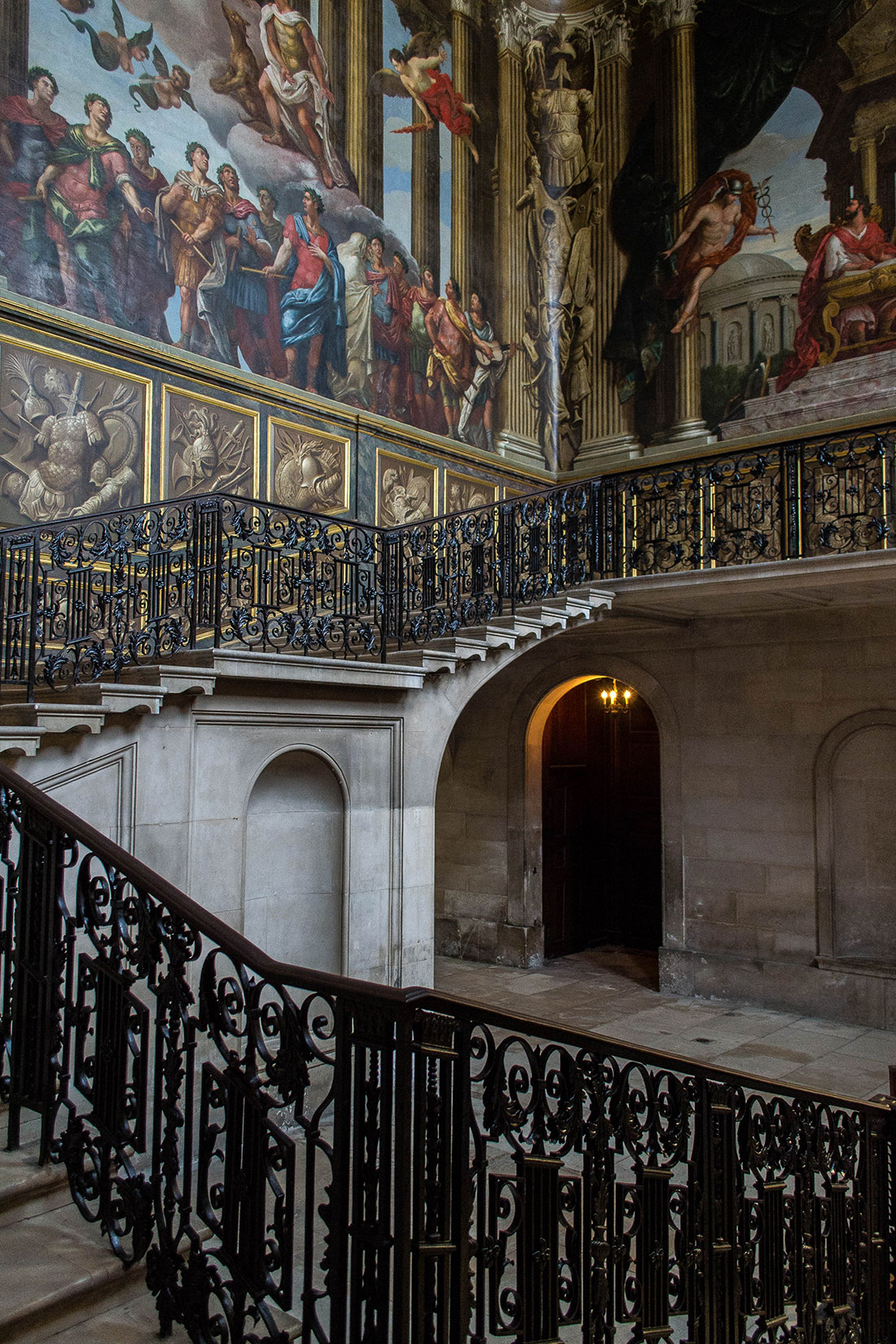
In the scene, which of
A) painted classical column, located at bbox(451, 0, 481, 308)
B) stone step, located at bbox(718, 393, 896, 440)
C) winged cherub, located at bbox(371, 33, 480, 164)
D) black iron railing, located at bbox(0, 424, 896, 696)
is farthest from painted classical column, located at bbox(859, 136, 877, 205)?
winged cherub, located at bbox(371, 33, 480, 164)

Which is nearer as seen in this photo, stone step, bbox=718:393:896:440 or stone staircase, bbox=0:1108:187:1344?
stone staircase, bbox=0:1108:187:1344

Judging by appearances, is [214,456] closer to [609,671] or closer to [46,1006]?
[609,671]

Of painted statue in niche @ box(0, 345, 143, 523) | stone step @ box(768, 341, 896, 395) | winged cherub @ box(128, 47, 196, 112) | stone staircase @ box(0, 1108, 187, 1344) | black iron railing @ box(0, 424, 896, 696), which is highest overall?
winged cherub @ box(128, 47, 196, 112)

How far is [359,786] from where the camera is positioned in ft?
26.3

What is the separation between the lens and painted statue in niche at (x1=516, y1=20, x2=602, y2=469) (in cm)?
1395

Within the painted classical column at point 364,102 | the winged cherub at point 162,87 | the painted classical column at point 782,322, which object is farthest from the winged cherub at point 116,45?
the painted classical column at point 782,322

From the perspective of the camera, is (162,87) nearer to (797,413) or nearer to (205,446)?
Answer: (205,446)

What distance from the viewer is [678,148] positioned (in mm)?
13070

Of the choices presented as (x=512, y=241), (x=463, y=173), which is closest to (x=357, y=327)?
(x=463, y=173)

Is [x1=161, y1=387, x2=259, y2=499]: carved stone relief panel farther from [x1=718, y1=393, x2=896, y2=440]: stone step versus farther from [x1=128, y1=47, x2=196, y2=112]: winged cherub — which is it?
[x1=718, y1=393, x2=896, y2=440]: stone step

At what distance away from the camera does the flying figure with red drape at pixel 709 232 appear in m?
12.5

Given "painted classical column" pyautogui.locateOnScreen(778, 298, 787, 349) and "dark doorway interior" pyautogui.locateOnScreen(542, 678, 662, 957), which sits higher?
"painted classical column" pyautogui.locateOnScreen(778, 298, 787, 349)

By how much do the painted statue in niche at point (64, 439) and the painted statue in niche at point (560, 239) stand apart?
254 inches

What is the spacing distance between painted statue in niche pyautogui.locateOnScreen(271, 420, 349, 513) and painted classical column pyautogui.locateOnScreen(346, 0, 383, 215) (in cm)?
308
